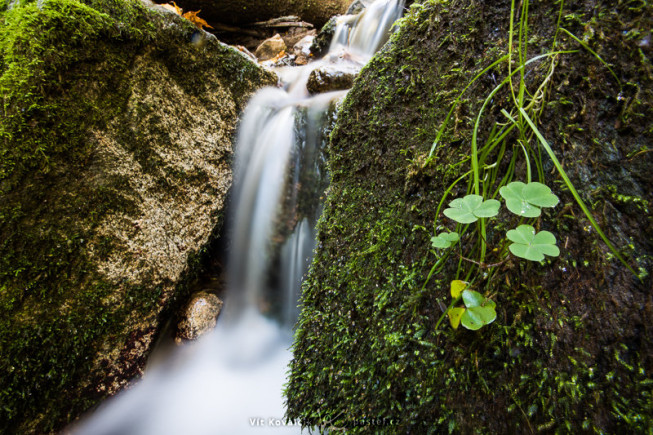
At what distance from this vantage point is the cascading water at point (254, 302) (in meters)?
1.91

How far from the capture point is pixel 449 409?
0.77 metres

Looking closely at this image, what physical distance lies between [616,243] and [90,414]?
2803 millimetres

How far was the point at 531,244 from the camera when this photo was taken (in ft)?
2.23

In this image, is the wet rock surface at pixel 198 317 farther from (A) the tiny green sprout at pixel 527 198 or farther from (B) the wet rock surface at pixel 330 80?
(B) the wet rock surface at pixel 330 80

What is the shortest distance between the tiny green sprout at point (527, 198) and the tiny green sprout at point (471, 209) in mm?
34

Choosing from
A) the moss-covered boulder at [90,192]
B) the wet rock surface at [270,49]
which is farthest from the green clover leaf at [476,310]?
the wet rock surface at [270,49]

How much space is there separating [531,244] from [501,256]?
0.09 m

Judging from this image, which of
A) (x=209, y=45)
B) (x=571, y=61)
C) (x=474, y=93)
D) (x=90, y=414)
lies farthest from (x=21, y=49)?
(x=571, y=61)

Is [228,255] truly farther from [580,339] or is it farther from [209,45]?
[580,339]

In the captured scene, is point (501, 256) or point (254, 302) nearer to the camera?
point (501, 256)

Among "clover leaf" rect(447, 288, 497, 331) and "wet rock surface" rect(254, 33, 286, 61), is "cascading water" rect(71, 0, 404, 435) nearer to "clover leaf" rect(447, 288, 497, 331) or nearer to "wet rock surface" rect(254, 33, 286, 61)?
"clover leaf" rect(447, 288, 497, 331)

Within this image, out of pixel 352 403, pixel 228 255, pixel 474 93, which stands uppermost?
pixel 474 93

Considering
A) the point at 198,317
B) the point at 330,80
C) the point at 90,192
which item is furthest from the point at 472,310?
the point at 330,80

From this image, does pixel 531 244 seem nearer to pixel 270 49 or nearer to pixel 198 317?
pixel 198 317
